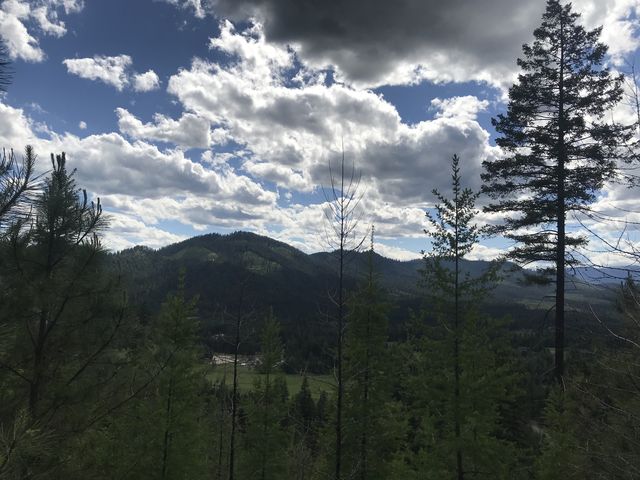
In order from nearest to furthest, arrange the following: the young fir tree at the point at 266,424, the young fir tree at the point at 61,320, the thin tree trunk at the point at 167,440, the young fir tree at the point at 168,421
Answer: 1. the young fir tree at the point at 61,320
2. the young fir tree at the point at 168,421
3. the thin tree trunk at the point at 167,440
4. the young fir tree at the point at 266,424

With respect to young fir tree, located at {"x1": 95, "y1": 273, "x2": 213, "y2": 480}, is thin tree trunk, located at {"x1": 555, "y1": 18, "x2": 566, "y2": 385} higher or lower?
higher

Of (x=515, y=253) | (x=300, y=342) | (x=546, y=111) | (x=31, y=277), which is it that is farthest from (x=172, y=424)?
(x=300, y=342)

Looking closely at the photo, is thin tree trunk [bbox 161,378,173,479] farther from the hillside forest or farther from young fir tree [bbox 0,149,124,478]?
young fir tree [bbox 0,149,124,478]

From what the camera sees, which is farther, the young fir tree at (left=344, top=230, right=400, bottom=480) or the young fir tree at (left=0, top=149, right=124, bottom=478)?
the young fir tree at (left=344, top=230, right=400, bottom=480)

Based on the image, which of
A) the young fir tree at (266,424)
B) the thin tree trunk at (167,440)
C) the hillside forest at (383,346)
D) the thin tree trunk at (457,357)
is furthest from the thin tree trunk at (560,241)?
the thin tree trunk at (167,440)

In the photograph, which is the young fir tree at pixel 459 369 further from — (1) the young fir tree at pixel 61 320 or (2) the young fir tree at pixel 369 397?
(1) the young fir tree at pixel 61 320

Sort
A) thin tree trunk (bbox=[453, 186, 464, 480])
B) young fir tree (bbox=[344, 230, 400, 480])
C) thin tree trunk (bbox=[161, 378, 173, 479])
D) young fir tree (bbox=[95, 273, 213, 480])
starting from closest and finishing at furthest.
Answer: thin tree trunk (bbox=[453, 186, 464, 480])
young fir tree (bbox=[95, 273, 213, 480])
thin tree trunk (bbox=[161, 378, 173, 479])
young fir tree (bbox=[344, 230, 400, 480])

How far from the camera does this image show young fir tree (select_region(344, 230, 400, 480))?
15.6 m

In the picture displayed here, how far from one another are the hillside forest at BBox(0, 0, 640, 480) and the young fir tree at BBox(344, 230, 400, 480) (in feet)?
0.28

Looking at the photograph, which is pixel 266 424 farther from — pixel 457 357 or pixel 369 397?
pixel 457 357

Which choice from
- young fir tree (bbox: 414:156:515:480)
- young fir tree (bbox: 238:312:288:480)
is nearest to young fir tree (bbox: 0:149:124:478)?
young fir tree (bbox: 414:156:515:480)

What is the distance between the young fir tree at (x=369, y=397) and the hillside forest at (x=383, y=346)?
9 cm

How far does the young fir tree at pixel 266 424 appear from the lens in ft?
64.9

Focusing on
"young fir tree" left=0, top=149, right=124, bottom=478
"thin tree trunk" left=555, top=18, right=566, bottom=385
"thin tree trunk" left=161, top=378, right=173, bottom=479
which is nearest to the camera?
"young fir tree" left=0, top=149, right=124, bottom=478
